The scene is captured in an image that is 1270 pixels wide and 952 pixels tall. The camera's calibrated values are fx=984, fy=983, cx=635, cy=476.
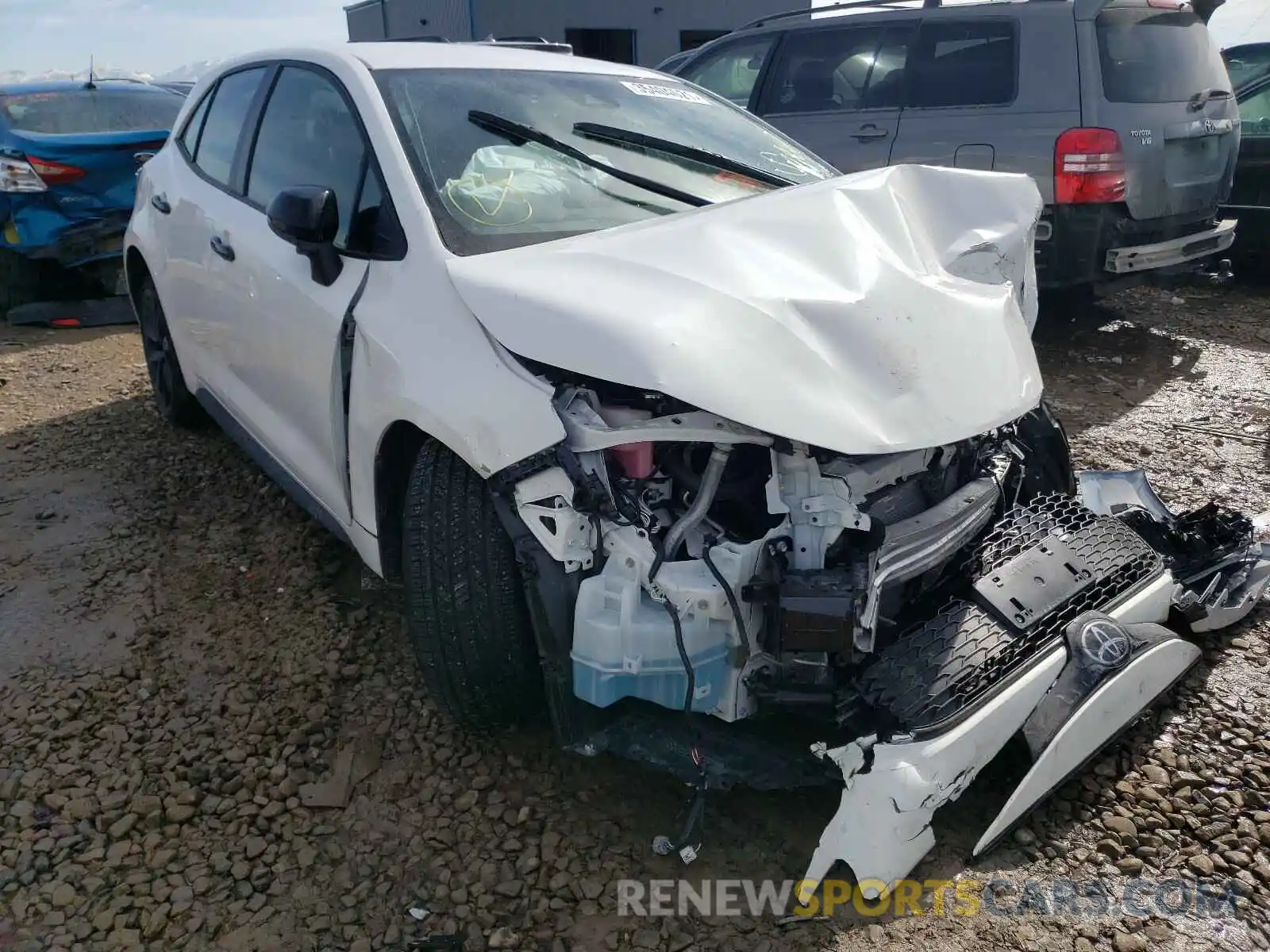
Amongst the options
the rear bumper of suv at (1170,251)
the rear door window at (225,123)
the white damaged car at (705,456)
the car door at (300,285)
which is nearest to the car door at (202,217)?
the rear door window at (225,123)

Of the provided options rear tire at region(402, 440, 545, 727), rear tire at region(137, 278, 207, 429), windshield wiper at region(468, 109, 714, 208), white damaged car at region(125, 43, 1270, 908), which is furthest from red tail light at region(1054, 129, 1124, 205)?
rear tire at region(137, 278, 207, 429)

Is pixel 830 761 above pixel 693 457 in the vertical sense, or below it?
below

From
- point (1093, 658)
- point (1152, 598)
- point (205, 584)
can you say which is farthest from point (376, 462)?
point (1152, 598)

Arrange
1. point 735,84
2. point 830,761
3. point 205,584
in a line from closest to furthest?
point 830,761
point 205,584
point 735,84

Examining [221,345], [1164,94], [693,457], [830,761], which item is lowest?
[830,761]

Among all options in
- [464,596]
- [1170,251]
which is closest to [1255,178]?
[1170,251]

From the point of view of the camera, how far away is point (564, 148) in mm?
2855

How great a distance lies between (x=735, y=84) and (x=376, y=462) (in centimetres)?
521

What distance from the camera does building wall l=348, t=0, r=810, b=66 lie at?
701 inches

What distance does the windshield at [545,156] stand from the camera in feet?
8.56

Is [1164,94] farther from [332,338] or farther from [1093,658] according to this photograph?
[332,338]

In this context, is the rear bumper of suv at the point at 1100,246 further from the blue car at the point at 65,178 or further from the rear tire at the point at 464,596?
the blue car at the point at 65,178

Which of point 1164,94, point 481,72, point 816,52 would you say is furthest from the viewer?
point 816,52

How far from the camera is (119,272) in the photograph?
7.05 meters
